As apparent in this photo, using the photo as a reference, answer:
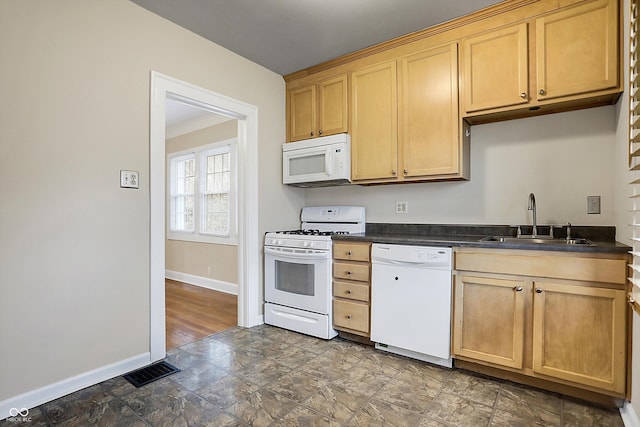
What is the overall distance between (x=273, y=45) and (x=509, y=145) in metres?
2.18

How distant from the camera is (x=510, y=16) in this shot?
2.31 meters

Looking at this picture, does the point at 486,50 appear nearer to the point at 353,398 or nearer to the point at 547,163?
the point at 547,163

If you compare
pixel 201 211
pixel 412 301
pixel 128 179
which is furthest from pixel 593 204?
pixel 201 211

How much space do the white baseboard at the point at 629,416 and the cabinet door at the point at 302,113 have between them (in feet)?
9.74

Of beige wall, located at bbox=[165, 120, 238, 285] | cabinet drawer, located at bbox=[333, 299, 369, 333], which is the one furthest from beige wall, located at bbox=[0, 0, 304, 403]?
beige wall, located at bbox=[165, 120, 238, 285]

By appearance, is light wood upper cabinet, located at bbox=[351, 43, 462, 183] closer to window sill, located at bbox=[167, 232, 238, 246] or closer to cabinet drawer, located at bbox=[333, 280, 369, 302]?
cabinet drawer, located at bbox=[333, 280, 369, 302]

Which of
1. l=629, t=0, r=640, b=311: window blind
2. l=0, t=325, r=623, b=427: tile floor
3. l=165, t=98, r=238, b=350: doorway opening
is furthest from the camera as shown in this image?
l=165, t=98, r=238, b=350: doorway opening

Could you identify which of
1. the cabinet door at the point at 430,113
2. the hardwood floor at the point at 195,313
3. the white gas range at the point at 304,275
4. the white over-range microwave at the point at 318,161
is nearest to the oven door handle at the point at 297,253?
the white gas range at the point at 304,275

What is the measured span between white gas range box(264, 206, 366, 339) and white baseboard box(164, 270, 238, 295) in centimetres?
144

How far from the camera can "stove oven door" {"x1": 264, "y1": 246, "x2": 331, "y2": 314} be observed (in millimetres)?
2850

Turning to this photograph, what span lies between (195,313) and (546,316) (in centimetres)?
324

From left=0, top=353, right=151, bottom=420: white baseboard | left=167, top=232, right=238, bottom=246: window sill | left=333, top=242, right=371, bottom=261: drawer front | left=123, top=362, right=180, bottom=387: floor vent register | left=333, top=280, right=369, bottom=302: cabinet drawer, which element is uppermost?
left=333, top=242, right=371, bottom=261: drawer front

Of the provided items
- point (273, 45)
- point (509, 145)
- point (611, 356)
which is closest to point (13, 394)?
point (273, 45)

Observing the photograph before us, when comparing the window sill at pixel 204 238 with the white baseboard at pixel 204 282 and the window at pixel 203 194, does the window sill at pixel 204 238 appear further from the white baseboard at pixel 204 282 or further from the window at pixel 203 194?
the white baseboard at pixel 204 282
